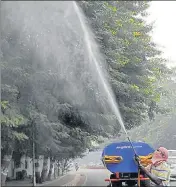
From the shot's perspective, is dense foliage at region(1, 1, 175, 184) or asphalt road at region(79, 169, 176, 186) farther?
asphalt road at region(79, 169, 176, 186)

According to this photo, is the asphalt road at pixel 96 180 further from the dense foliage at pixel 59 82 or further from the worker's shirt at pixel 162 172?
the worker's shirt at pixel 162 172

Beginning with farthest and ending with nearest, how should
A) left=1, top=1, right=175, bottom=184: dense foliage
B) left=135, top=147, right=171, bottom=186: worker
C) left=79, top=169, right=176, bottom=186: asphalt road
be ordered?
left=79, top=169, right=176, bottom=186: asphalt road → left=1, top=1, right=175, bottom=184: dense foliage → left=135, top=147, right=171, bottom=186: worker

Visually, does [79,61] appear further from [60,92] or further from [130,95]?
[130,95]

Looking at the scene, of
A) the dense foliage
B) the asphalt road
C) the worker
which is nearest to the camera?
the worker

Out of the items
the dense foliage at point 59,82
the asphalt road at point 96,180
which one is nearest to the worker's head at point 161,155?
the dense foliage at point 59,82

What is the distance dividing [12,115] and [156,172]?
15.2 feet

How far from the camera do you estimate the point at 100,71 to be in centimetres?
1134

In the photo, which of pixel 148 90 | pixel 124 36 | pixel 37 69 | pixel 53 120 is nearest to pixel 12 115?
pixel 37 69

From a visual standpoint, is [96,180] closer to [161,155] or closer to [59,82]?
[59,82]

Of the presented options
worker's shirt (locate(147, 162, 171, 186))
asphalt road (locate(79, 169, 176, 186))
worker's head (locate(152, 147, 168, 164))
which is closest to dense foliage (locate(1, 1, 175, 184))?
asphalt road (locate(79, 169, 176, 186))

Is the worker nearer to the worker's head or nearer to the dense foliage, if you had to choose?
the worker's head

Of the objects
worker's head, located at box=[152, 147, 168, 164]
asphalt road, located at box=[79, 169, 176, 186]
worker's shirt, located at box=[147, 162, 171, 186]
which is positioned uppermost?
worker's head, located at box=[152, 147, 168, 164]

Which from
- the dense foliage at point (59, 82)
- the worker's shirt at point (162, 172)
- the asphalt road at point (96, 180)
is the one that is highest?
the dense foliage at point (59, 82)

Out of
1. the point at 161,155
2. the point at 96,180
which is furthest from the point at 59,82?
the point at 96,180
